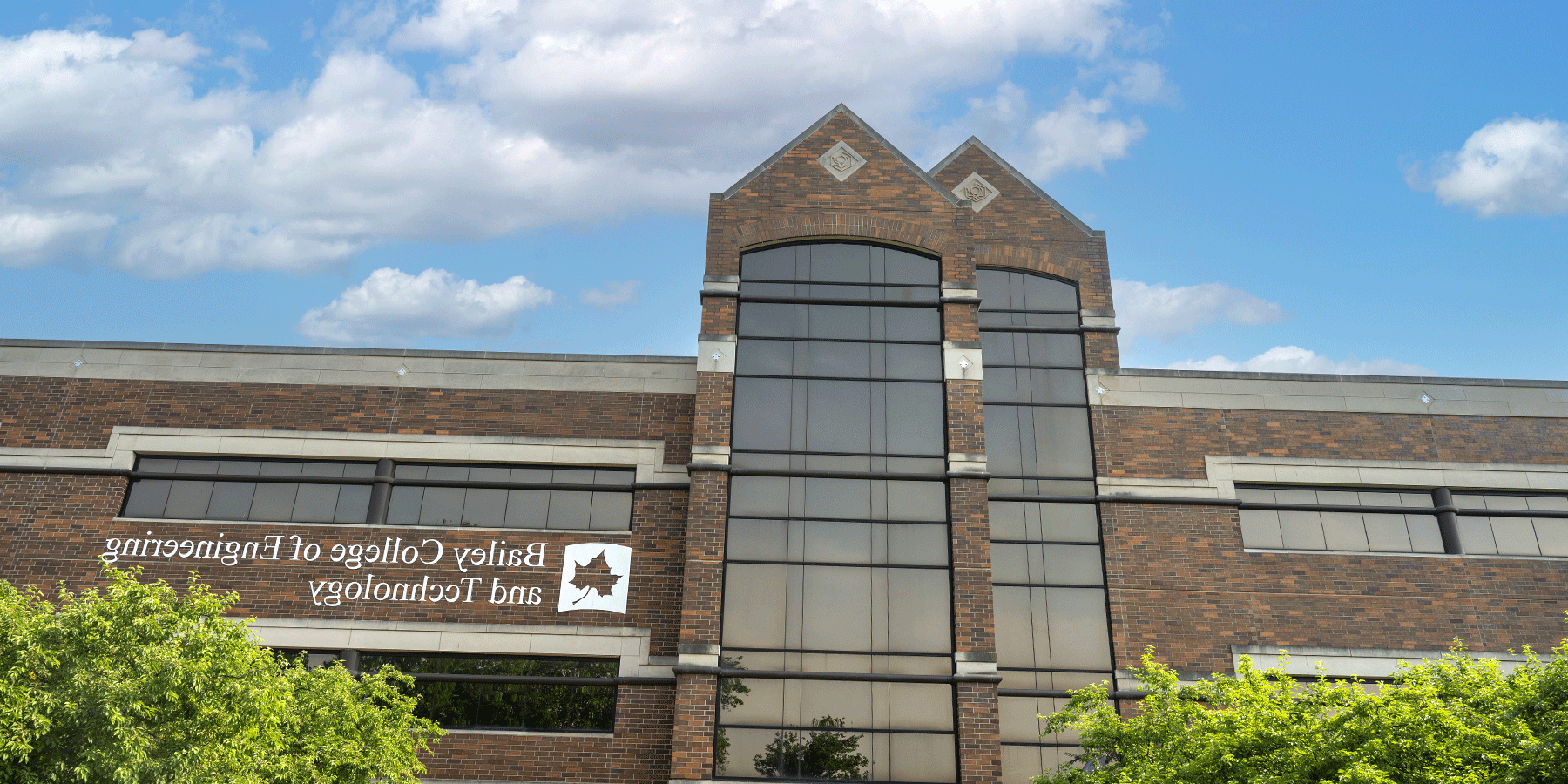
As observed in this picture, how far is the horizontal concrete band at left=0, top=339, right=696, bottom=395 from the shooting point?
2345cm

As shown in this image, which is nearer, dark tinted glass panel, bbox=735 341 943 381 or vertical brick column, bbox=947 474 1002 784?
vertical brick column, bbox=947 474 1002 784

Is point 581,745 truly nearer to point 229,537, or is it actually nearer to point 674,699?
point 674,699

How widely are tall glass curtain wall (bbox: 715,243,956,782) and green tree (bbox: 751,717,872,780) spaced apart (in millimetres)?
24

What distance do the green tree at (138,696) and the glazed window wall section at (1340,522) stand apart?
19619 millimetres

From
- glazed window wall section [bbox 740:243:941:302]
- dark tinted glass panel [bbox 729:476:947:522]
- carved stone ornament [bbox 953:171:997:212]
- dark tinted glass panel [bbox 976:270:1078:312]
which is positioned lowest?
dark tinted glass panel [bbox 729:476:947:522]

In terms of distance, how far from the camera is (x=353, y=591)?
2147cm

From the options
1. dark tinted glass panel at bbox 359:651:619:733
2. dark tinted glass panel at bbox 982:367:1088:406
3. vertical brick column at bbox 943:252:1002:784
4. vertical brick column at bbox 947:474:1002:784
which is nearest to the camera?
vertical brick column at bbox 947:474:1002:784

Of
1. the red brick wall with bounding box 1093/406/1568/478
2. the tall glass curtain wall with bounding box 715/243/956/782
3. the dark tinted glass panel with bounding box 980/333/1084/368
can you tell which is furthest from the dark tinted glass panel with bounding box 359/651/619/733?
the red brick wall with bounding box 1093/406/1568/478

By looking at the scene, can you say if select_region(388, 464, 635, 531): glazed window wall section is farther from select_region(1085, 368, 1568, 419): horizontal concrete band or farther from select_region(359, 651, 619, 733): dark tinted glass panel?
select_region(1085, 368, 1568, 419): horizontal concrete band

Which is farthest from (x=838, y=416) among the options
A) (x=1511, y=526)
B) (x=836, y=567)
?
(x=1511, y=526)

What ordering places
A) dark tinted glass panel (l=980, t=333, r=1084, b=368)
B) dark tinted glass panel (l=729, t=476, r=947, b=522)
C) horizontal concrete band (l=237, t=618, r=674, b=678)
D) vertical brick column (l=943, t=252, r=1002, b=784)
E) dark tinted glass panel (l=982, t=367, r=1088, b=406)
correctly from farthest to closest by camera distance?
dark tinted glass panel (l=980, t=333, r=1084, b=368), dark tinted glass panel (l=982, t=367, r=1088, b=406), dark tinted glass panel (l=729, t=476, r=947, b=522), horizontal concrete band (l=237, t=618, r=674, b=678), vertical brick column (l=943, t=252, r=1002, b=784)

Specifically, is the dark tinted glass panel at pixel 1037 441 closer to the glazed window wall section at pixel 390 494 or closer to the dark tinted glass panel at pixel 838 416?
the dark tinted glass panel at pixel 838 416

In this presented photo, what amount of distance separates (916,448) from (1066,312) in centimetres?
618

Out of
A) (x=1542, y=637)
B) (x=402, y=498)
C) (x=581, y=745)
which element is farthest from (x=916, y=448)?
(x=1542, y=637)
